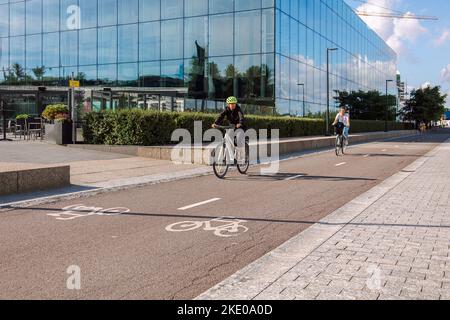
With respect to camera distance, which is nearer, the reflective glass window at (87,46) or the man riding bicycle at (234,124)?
the man riding bicycle at (234,124)

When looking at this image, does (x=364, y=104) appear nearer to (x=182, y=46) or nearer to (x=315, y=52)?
(x=315, y=52)

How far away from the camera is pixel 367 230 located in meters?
6.32

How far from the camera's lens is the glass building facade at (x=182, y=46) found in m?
38.0

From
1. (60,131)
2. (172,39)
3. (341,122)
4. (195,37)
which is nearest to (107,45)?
(172,39)

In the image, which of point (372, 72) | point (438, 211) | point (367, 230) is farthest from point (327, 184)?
point (372, 72)

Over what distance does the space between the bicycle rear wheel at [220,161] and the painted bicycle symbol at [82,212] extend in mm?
4494

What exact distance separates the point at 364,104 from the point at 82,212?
60034mm

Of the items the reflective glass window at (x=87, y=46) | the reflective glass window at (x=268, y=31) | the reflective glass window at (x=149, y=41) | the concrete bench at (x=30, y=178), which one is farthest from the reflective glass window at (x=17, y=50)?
the concrete bench at (x=30, y=178)

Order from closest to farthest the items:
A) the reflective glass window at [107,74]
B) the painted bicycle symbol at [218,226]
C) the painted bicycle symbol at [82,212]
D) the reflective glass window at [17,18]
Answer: the painted bicycle symbol at [218,226] → the painted bicycle symbol at [82,212] → the reflective glass window at [107,74] → the reflective glass window at [17,18]

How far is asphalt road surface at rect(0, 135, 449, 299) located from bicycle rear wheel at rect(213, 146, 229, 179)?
1267 mm

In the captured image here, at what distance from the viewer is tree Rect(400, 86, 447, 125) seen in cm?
8881

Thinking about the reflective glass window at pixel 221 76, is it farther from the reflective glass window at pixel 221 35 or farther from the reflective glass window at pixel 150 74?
the reflective glass window at pixel 150 74

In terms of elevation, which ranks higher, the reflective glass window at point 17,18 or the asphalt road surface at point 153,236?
the reflective glass window at point 17,18
